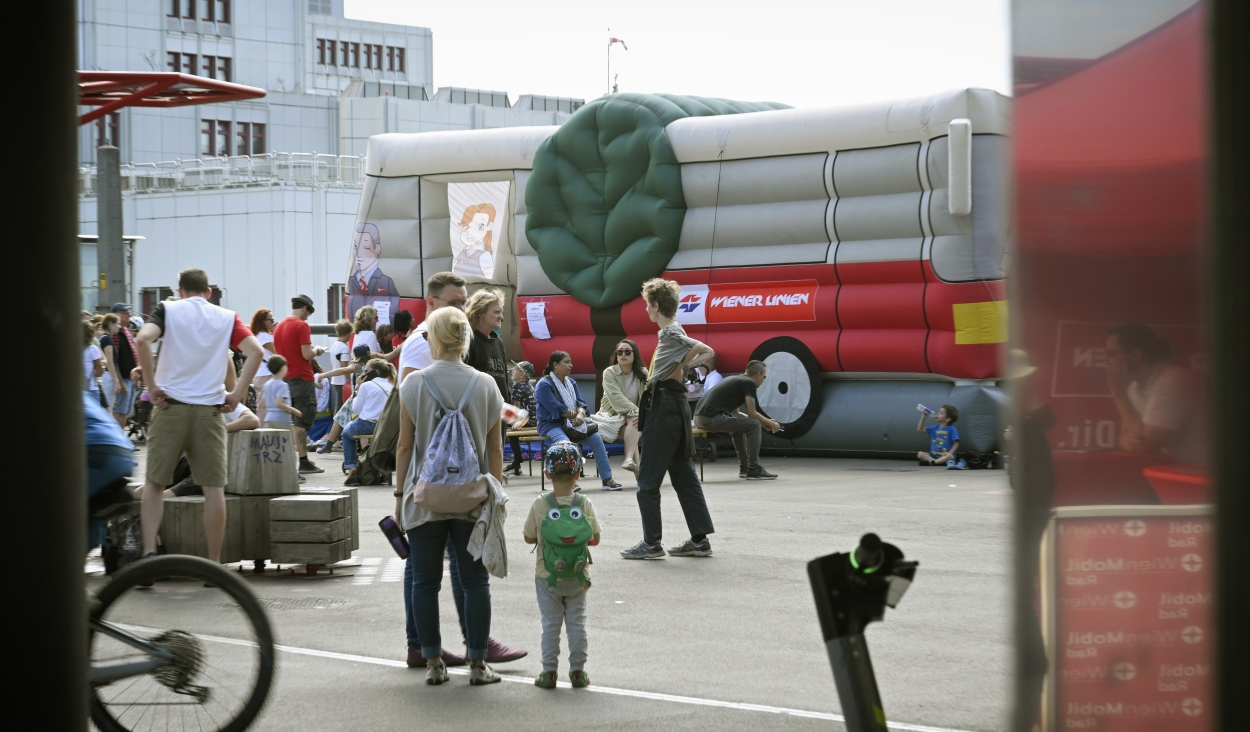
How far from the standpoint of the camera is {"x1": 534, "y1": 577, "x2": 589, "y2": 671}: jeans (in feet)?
17.8

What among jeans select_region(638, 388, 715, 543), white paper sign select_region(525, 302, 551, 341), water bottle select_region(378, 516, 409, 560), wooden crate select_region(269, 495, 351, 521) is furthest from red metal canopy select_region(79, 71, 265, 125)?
white paper sign select_region(525, 302, 551, 341)

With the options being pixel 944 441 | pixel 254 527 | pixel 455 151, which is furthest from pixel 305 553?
pixel 455 151

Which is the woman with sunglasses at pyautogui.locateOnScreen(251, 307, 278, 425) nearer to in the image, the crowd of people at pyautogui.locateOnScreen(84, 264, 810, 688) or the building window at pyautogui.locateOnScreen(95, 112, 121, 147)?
the crowd of people at pyautogui.locateOnScreen(84, 264, 810, 688)

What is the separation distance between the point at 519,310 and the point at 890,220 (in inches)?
206

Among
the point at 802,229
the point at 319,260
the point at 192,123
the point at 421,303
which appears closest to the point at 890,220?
the point at 802,229

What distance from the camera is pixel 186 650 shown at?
169 inches

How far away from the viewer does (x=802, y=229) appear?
15703mm

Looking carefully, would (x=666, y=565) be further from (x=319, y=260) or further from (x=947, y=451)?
(x=319, y=260)

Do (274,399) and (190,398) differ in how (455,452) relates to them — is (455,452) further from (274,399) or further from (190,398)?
(274,399)

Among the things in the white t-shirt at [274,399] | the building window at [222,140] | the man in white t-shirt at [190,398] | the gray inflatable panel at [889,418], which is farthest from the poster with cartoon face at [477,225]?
the building window at [222,140]

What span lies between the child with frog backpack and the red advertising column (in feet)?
10.9

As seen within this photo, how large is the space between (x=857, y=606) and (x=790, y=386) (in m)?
13.3

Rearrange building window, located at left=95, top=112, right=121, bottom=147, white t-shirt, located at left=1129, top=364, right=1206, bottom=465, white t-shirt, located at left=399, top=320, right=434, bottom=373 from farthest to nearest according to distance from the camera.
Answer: building window, located at left=95, top=112, right=121, bottom=147 → white t-shirt, located at left=399, top=320, right=434, bottom=373 → white t-shirt, located at left=1129, top=364, right=1206, bottom=465

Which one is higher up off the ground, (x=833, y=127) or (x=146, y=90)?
(x=833, y=127)
